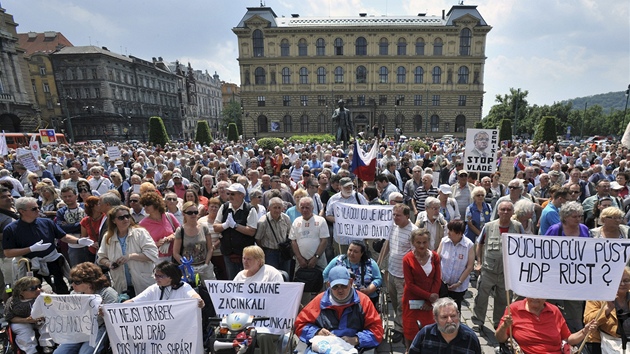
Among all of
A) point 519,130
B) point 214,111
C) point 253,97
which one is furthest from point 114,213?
point 214,111

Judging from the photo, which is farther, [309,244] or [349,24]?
[349,24]

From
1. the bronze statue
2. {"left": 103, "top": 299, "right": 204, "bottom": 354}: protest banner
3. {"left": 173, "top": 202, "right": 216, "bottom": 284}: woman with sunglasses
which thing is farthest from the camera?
the bronze statue

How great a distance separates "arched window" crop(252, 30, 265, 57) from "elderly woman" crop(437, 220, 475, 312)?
56626mm

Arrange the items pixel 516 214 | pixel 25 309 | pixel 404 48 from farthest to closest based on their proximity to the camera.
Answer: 1. pixel 404 48
2. pixel 516 214
3. pixel 25 309

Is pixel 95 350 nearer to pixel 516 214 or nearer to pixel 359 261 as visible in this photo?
pixel 359 261

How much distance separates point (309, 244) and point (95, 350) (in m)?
2.84

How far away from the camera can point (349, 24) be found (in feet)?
182

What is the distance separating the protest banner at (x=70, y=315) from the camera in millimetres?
3473

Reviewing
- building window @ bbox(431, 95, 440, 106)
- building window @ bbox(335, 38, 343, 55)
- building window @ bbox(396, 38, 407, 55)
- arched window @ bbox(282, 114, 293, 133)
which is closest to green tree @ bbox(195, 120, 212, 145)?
arched window @ bbox(282, 114, 293, 133)

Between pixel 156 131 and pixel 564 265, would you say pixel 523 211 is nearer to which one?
pixel 564 265

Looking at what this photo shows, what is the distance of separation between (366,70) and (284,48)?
14462 millimetres

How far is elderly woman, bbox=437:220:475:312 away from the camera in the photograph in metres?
4.31

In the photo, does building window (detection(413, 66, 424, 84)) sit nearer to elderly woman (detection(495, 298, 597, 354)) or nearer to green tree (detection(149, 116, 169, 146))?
green tree (detection(149, 116, 169, 146))

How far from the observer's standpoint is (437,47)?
54812 mm
